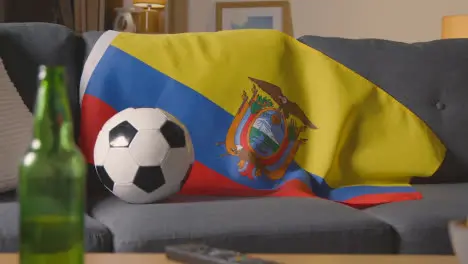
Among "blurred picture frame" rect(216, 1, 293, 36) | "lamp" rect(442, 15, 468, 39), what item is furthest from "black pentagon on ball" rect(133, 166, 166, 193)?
"blurred picture frame" rect(216, 1, 293, 36)

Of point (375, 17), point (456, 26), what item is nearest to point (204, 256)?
point (456, 26)

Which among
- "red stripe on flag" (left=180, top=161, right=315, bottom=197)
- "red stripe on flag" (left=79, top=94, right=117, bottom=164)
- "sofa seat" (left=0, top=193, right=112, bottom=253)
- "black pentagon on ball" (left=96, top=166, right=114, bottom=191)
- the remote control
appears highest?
the remote control

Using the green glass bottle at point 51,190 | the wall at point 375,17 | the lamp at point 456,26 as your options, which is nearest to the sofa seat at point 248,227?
the green glass bottle at point 51,190

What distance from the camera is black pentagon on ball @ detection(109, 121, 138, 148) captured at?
5.56ft

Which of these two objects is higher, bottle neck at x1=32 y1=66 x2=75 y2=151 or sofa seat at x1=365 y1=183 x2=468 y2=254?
bottle neck at x1=32 y1=66 x2=75 y2=151

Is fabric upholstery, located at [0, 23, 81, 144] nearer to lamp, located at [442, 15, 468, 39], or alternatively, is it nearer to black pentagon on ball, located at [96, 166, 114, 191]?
black pentagon on ball, located at [96, 166, 114, 191]

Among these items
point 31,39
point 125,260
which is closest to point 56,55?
point 31,39

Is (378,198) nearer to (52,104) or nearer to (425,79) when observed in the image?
(425,79)

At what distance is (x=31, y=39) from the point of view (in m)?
1.98

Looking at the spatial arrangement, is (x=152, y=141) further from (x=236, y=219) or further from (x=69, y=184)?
(x=69, y=184)

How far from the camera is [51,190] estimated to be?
0.68 metres

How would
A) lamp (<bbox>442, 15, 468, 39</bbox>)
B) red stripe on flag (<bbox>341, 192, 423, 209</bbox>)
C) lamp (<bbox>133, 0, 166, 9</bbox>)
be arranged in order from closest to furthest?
red stripe on flag (<bbox>341, 192, 423, 209</bbox>)
lamp (<bbox>442, 15, 468, 39</bbox>)
lamp (<bbox>133, 0, 166, 9</bbox>)

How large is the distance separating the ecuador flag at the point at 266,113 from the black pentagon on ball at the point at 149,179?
0.69 feet

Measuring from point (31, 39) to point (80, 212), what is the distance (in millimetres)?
1386
